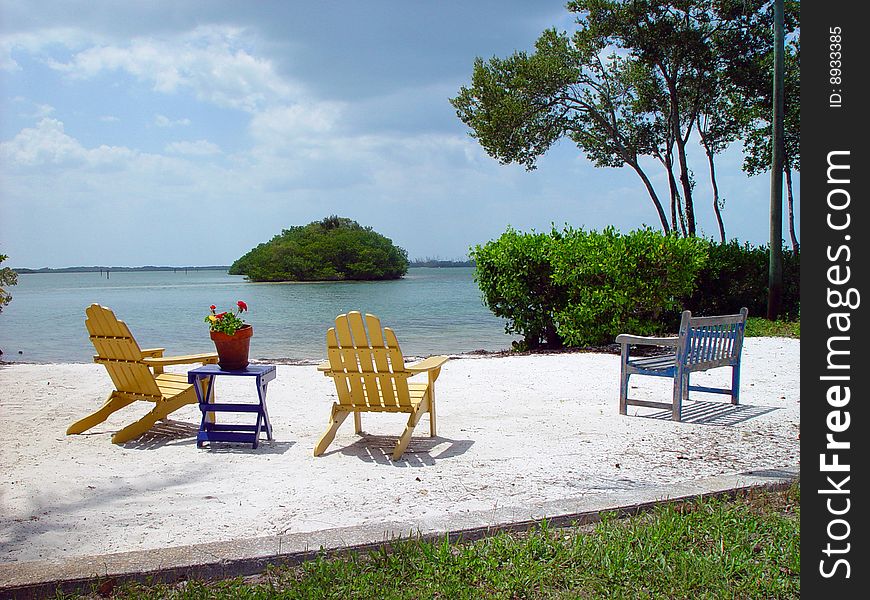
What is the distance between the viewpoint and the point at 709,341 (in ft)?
22.4

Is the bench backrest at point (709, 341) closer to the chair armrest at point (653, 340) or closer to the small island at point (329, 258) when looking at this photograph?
the chair armrest at point (653, 340)

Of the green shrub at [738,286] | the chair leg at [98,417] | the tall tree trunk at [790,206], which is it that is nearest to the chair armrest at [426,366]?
the chair leg at [98,417]

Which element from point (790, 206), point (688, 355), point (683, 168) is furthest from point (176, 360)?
point (790, 206)

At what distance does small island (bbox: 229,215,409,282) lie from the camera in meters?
76.9

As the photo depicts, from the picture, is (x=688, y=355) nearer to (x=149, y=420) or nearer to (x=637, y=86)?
(x=149, y=420)

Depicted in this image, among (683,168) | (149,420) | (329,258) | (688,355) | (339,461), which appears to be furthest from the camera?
(329,258)

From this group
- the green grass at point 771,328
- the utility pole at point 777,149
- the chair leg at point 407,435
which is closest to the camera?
the chair leg at point 407,435

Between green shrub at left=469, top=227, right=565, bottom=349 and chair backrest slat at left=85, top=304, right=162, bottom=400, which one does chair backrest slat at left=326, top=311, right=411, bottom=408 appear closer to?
chair backrest slat at left=85, top=304, right=162, bottom=400

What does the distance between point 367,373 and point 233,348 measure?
1174 millimetres

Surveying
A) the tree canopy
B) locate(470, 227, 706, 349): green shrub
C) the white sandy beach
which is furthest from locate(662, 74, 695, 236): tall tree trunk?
the white sandy beach

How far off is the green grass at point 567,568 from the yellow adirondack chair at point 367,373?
6.93 ft

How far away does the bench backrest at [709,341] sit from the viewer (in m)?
6.41

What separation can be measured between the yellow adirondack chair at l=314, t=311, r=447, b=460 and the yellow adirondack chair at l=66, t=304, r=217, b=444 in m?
1.34

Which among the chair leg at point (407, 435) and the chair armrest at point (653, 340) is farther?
the chair armrest at point (653, 340)
